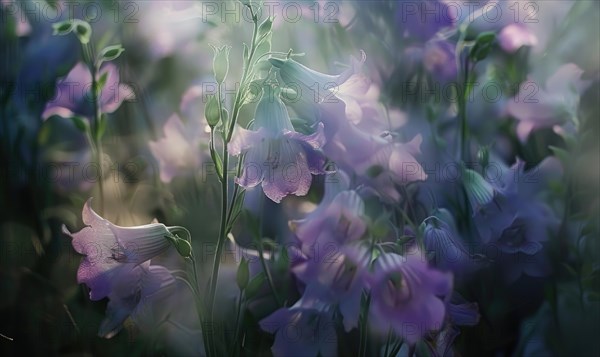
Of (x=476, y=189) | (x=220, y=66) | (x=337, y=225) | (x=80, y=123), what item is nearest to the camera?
(x=220, y=66)

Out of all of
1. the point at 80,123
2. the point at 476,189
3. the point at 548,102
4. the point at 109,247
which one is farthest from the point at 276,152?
the point at 548,102

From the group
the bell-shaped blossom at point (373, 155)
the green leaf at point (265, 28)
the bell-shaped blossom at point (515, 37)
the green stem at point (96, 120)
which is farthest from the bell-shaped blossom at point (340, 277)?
the bell-shaped blossom at point (515, 37)

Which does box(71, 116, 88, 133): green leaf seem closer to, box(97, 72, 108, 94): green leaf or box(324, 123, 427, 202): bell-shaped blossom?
box(97, 72, 108, 94): green leaf

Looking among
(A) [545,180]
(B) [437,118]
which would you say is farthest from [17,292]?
(A) [545,180]

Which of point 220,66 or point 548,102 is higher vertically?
point 220,66

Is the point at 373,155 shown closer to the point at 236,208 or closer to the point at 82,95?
the point at 236,208

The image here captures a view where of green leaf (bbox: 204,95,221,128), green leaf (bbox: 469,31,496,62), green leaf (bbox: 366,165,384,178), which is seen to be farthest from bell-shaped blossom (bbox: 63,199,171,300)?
green leaf (bbox: 469,31,496,62)

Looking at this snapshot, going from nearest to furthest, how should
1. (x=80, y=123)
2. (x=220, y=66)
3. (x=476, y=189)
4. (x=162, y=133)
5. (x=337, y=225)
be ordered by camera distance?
(x=220, y=66)
(x=337, y=225)
(x=476, y=189)
(x=80, y=123)
(x=162, y=133)
